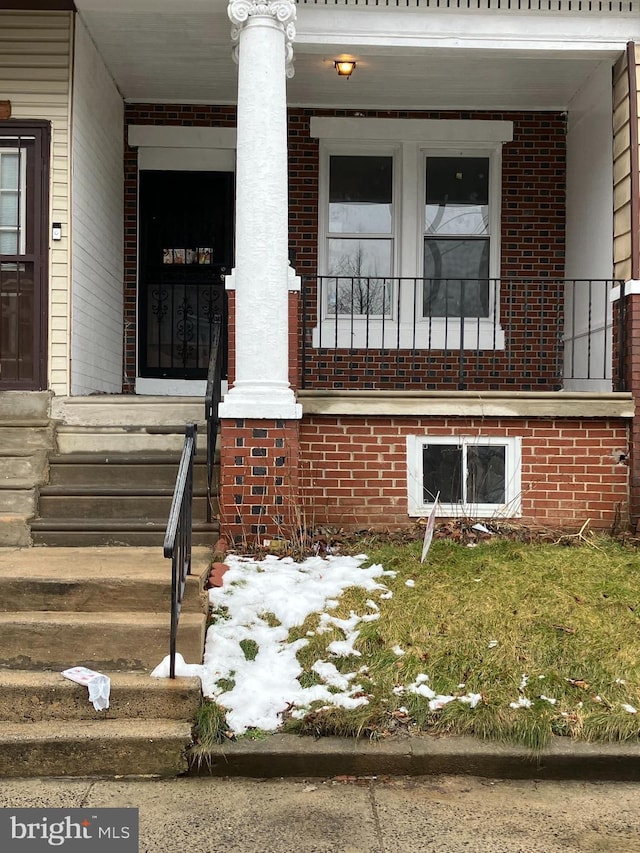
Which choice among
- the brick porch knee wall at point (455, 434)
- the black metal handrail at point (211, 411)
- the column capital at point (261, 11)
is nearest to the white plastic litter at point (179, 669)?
the black metal handrail at point (211, 411)

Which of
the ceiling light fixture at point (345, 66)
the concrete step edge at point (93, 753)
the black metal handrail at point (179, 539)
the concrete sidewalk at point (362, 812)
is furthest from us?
the ceiling light fixture at point (345, 66)

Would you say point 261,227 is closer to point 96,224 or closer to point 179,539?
point 96,224

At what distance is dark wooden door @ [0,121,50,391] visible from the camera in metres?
6.32

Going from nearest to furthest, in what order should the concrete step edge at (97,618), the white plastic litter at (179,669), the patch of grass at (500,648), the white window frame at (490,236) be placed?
the patch of grass at (500,648)
the white plastic litter at (179,669)
the concrete step edge at (97,618)
the white window frame at (490,236)

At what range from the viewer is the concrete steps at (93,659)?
11.1 feet

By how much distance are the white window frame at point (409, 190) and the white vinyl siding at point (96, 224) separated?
6.80 feet

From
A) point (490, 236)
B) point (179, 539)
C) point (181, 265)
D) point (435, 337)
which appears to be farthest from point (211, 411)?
point (490, 236)

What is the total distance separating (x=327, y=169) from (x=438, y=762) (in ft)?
21.2

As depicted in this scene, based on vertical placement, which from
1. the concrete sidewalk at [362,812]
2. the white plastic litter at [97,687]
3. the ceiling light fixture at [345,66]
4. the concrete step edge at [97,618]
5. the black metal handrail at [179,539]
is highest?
the ceiling light fixture at [345,66]

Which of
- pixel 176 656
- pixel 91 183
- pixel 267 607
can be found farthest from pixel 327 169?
pixel 176 656

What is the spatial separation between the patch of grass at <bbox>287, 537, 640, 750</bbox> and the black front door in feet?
13.2

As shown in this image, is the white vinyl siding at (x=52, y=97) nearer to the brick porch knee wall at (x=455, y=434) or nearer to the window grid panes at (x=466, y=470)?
the brick porch knee wall at (x=455, y=434)

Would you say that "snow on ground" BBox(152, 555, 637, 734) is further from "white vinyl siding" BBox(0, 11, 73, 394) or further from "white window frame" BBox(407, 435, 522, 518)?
"white vinyl siding" BBox(0, 11, 73, 394)

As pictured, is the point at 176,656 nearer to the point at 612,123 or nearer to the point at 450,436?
the point at 450,436
